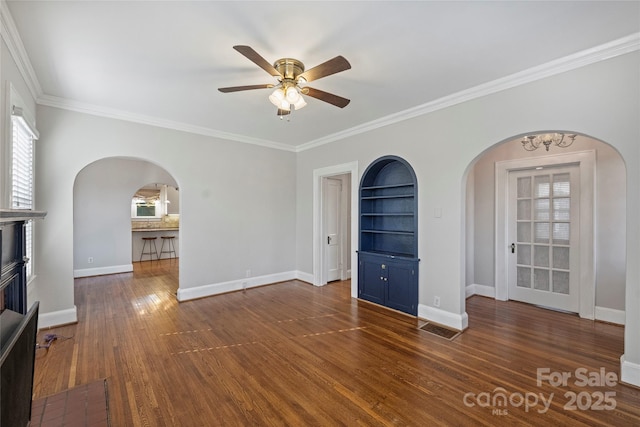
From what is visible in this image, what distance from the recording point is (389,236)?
4625 mm

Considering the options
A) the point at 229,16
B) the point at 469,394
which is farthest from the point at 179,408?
the point at 229,16

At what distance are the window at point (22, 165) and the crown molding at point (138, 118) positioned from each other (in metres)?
0.57

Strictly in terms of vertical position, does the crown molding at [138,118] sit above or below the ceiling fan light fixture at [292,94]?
above

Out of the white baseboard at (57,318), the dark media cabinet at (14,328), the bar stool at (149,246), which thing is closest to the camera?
the dark media cabinet at (14,328)

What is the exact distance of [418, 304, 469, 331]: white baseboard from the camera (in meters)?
3.43

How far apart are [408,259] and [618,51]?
284cm

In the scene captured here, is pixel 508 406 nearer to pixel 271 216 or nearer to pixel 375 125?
pixel 375 125

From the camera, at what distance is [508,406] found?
2.10 metres

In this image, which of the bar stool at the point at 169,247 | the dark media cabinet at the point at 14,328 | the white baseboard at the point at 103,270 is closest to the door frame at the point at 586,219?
the dark media cabinet at the point at 14,328

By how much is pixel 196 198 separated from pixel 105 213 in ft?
12.1

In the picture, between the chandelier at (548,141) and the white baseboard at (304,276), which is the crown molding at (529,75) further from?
the white baseboard at (304,276)

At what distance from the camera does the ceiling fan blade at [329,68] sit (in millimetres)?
2035

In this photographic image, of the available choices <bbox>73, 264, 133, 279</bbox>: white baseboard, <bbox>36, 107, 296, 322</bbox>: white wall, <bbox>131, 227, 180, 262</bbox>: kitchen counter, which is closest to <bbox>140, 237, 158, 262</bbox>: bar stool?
<bbox>131, 227, 180, 262</bbox>: kitchen counter

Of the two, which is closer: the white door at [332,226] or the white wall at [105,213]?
the white door at [332,226]
